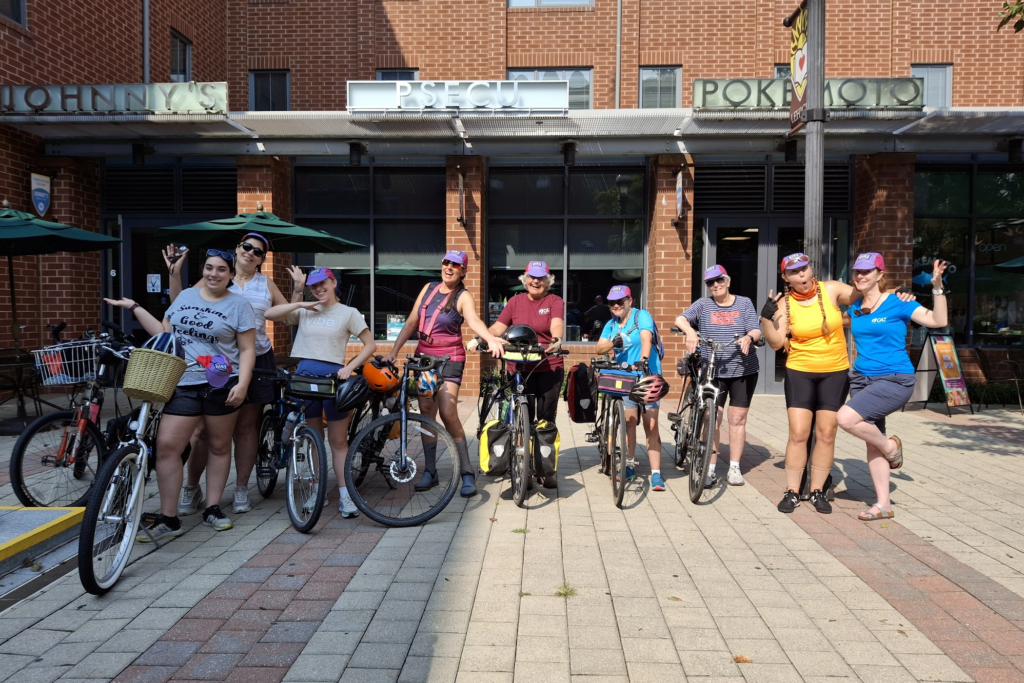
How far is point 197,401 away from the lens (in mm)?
4797

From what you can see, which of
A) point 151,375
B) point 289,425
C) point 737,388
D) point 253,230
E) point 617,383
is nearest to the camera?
point 151,375

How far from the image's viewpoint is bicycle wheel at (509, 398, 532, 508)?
5.61 metres

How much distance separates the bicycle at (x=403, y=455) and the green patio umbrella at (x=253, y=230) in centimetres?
317

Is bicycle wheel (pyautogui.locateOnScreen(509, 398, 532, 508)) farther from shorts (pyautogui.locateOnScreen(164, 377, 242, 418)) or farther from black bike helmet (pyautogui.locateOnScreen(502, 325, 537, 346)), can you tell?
shorts (pyautogui.locateOnScreen(164, 377, 242, 418))

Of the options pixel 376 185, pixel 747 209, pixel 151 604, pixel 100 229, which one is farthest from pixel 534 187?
pixel 151 604

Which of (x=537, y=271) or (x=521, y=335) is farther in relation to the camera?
(x=537, y=271)

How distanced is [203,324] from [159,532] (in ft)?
4.70

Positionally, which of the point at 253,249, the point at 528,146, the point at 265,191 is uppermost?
the point at 528,146

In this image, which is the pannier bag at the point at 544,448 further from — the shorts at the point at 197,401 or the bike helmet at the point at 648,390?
the shorts at the point at 197,401

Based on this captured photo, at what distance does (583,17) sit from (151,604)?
1287 cm

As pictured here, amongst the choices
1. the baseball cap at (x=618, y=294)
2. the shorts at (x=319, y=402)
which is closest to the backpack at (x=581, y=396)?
the baseball cap at (x=618, y=294)

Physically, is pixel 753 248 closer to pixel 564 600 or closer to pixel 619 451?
pixel 619 451

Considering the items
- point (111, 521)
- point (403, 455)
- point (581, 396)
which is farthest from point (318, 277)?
point (581, 396)

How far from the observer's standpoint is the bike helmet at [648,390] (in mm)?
5945
